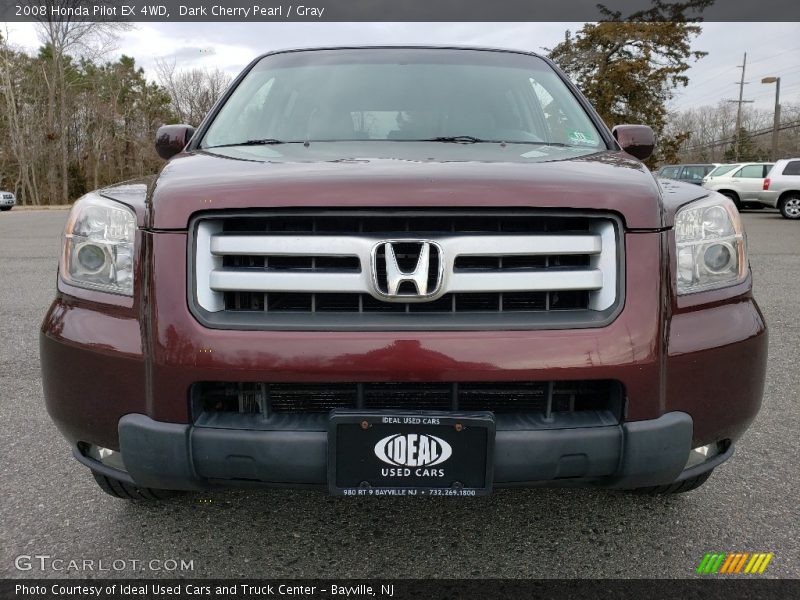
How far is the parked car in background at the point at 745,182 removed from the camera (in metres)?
18.9

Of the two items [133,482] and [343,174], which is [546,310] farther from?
[133,482]

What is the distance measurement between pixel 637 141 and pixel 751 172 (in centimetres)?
1907

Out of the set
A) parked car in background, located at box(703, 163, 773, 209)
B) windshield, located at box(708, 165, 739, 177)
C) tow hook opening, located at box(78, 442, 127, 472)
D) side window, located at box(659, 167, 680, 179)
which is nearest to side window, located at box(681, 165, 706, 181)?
side window, located at box(659, 167, 680, 179)

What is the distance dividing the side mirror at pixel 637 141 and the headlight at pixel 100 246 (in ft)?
6.43

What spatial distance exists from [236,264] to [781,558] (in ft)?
6.08

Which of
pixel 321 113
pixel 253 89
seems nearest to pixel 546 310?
pixel 321 113

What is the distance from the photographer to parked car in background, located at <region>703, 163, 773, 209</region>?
1889 cm

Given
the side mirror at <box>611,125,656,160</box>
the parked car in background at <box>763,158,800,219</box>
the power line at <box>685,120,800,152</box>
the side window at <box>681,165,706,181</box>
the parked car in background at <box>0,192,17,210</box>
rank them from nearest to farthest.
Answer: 1. the side mirror at <box>611,125,656,160</box>
2. the parked car in background at <box>763,158,800,219</box>
3. the side window at <box>681,165,706,181</box>
4. the parked car in background at <box>0,192,17,210</box>
5. the power line at <box>685,120,800,152</box>

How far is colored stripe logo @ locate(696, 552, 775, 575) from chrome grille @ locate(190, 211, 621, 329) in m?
0.93

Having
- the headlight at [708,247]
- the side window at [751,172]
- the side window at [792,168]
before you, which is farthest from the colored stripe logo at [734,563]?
the side window at [751,172]

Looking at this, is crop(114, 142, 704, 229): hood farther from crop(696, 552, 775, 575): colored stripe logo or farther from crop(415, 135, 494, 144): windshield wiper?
crop(696, 552, 775, 575): colored stripe logo

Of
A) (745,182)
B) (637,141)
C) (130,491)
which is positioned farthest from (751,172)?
(130,491)

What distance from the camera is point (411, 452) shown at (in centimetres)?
168

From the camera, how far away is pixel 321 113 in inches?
108
